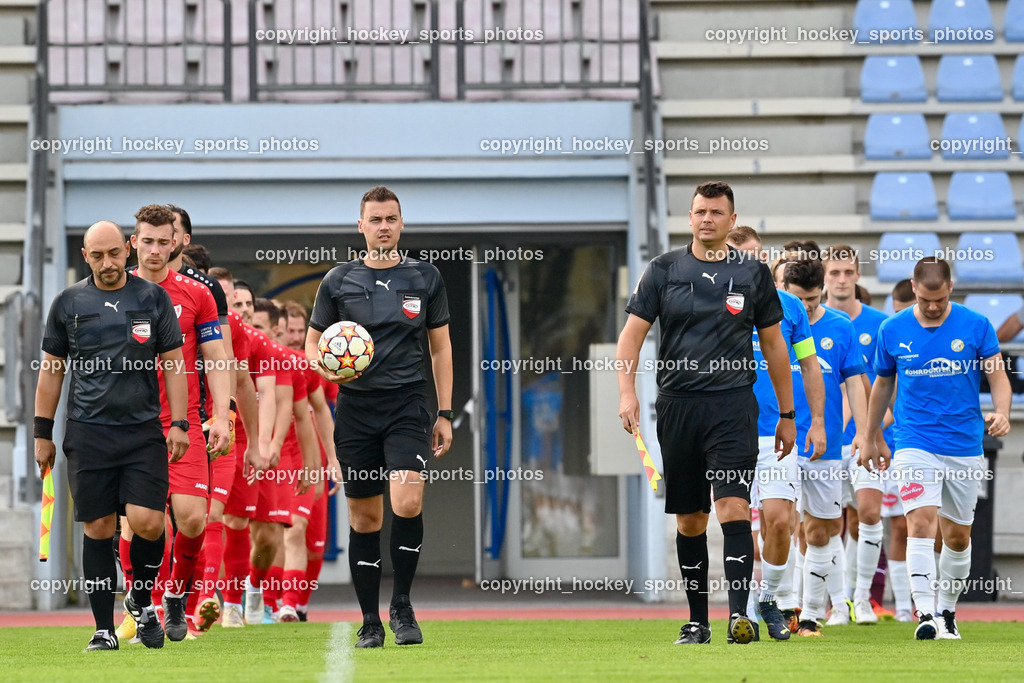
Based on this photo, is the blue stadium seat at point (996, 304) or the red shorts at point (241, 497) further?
the blue stadium seat at point (996, 304)

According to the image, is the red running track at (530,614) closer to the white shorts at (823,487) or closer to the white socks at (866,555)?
the white socks at (866,555)

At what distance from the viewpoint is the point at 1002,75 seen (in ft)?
45.9

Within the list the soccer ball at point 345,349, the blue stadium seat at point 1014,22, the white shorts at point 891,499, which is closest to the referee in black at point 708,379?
the soccer ball at point 345,349

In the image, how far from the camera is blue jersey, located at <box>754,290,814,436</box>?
784 cm

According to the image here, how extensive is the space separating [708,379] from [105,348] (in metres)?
2.86

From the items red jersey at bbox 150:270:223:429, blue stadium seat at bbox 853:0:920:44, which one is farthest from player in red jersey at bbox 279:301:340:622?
blue stadium seat at bbox 853:0:920:44

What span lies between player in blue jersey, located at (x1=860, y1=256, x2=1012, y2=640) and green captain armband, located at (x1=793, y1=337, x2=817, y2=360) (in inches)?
28.6

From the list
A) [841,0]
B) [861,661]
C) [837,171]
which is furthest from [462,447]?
[861,661]

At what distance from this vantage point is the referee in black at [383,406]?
23.1ft

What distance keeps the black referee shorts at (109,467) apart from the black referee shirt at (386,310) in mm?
990

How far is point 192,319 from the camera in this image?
7.85 meters

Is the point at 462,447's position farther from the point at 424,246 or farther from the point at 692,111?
the point at 692,111

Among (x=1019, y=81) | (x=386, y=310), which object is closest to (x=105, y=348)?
(x=386, y=310)

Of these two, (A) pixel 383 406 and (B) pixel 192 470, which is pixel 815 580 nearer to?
(A) pixel 383 406
